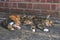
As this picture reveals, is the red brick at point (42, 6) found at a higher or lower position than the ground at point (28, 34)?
higher

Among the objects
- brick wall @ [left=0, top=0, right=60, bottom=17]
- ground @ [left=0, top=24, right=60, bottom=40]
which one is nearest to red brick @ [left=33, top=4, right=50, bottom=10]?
brick wall @ [left=0, top=0, right=60, bottom=17]

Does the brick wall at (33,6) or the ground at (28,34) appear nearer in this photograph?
the ground at (28,34)

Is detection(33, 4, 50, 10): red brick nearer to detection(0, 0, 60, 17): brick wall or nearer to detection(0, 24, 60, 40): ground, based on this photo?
detection(0, 0, 60, 17): brick wall

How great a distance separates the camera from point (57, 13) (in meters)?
4.40

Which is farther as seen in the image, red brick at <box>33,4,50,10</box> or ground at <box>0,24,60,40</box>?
red brick at <box>33,4,50,10</box>

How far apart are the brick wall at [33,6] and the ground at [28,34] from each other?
19.0 inches

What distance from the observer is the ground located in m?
3.76

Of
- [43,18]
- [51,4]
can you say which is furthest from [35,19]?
[51,4]

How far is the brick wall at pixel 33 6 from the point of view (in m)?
4.38

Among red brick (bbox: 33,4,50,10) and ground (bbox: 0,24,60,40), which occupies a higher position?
red brick (bbox: 33,4,50,10)

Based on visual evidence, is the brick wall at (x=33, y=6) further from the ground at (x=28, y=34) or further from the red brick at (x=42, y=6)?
the ground at (x=28, y=34)

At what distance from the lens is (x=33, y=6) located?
4465 millimetres

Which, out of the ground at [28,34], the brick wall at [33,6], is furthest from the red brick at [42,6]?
the ground at [28,34]

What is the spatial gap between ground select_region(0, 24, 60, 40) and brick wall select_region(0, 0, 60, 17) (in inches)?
19.0
